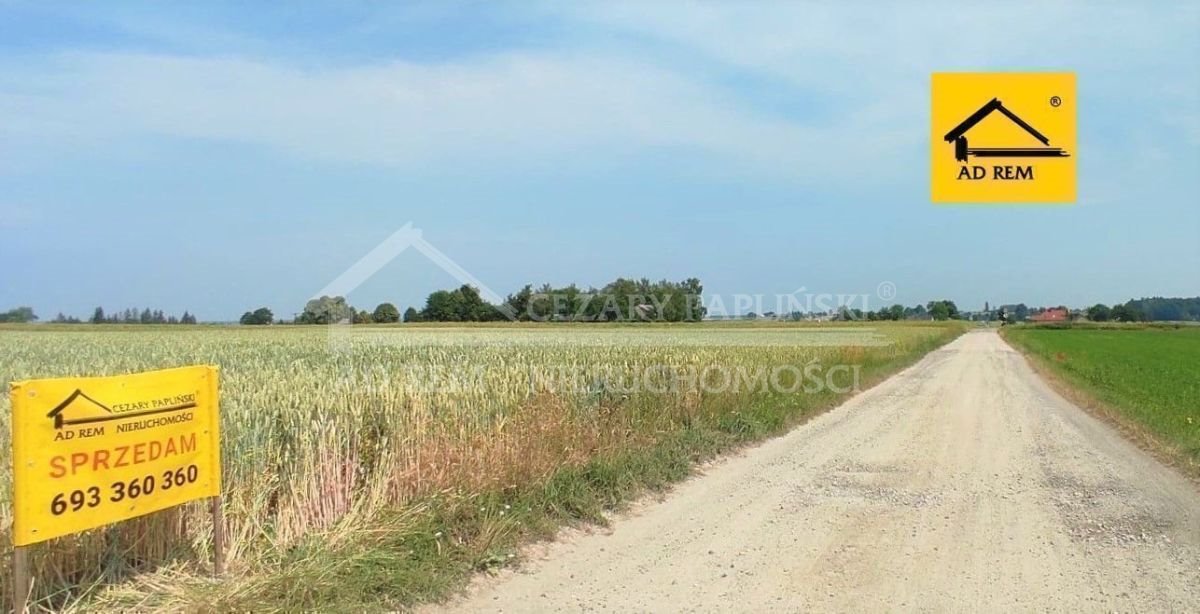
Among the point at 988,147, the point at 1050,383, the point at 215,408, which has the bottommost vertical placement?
the point at 1050,383

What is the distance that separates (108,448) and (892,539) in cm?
585

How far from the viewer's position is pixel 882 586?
5.69m

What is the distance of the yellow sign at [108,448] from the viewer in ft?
13.0

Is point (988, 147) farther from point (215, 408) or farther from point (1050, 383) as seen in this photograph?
point (215, 408)

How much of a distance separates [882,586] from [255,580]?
4.17 m

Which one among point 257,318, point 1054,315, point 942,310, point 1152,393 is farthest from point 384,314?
point 1054,315

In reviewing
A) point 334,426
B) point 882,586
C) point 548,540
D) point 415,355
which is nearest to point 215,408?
point 334,426

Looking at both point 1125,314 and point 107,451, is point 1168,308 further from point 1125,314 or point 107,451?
point 107,451

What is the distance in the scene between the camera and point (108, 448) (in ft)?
14.2

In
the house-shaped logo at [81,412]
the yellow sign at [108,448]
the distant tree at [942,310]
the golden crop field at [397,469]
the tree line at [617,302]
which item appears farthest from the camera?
the distant tree at [942,310]

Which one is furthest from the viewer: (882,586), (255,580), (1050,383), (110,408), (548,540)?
(1050,383)

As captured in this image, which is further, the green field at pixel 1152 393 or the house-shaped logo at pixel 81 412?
the green field at pixel 1152 393

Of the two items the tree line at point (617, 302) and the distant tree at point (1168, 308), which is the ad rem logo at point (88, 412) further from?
the distant tree at point (1168, 308)

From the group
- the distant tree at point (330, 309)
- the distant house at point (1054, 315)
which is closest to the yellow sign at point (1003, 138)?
the distant tree at point (330, 309)
